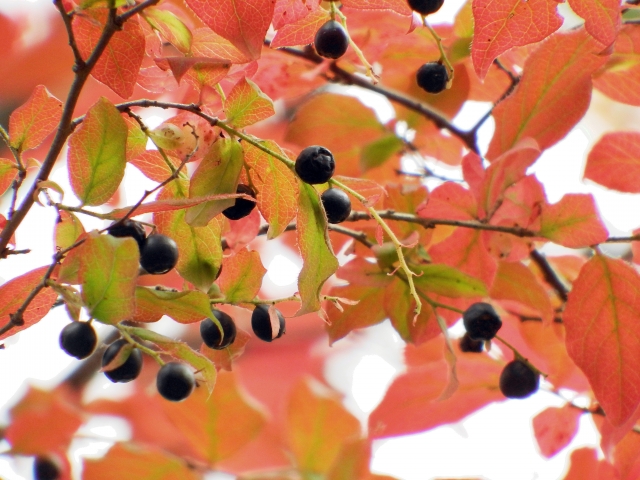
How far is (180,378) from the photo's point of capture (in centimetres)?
67

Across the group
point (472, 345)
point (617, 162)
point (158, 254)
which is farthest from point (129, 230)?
point (617, 162)

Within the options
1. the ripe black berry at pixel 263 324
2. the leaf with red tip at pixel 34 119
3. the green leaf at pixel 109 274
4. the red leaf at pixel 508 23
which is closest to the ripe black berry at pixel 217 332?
the ripe black berry at pixel 263 324

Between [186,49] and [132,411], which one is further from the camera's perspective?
[132,411]

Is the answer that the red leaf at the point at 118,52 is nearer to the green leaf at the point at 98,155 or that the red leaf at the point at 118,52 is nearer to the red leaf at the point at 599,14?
the green leaf at the point at 98,155

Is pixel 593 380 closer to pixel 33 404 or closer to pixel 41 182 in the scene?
pixel 41 182

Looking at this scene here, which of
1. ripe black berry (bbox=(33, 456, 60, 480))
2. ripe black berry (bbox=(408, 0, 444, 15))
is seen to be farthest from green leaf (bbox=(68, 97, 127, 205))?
ripe black berry (bbox=(33, 456, 60, 480))

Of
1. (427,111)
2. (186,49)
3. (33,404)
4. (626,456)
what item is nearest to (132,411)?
(33,404)

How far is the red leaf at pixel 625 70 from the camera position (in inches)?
35.5

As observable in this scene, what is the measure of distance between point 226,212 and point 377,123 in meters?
0.69

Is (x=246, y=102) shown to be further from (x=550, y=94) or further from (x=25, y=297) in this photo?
(x=550, y=94)

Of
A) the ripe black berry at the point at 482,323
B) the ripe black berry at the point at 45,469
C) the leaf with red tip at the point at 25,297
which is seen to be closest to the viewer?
the leaf with red tip at the point at 25,297

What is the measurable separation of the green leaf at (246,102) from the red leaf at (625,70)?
0.52m

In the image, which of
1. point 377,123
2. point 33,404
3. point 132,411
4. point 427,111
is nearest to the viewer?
point 427,111

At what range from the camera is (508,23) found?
0.64 metres
